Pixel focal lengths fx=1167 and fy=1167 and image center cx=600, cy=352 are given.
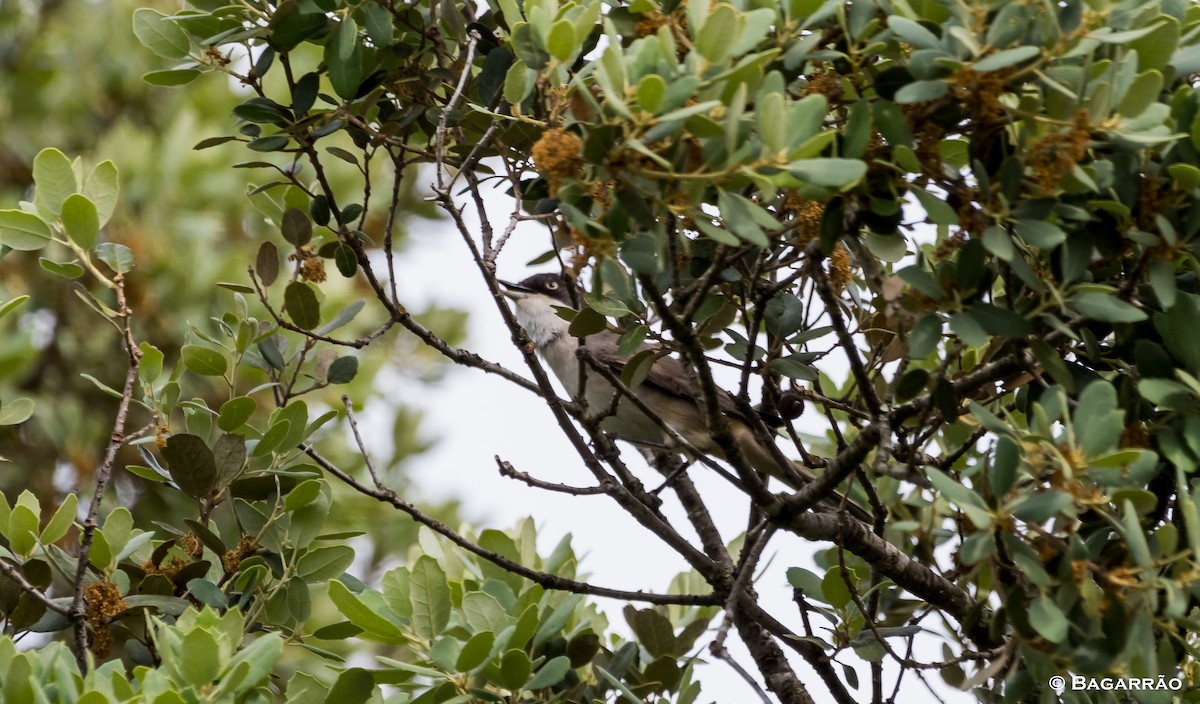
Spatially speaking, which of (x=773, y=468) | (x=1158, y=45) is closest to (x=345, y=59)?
(x=1158, y=45)

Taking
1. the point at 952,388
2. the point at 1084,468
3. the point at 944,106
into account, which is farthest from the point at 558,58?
the point at 1084,468

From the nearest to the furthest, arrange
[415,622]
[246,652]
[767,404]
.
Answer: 1. [246,652]
2. [415,622]
3. [767,404]

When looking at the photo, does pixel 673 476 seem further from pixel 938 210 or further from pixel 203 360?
pixel 938 210

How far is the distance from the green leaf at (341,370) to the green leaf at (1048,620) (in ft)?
6.86

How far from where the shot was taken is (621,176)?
A: 6.59 ft

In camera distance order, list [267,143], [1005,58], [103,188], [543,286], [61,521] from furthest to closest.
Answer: [543,286] < [267,143] < [103,188] < [61,521] < [1005,58]

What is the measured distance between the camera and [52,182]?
9.35 feet

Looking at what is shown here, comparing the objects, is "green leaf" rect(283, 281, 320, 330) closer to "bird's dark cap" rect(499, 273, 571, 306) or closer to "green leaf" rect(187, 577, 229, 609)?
"green leaf" rect(187, 577, 229, 609)

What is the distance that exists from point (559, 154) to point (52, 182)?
1.50m

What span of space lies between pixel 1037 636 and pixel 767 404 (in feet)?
4.33

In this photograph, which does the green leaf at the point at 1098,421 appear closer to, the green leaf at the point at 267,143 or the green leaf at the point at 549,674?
the green leaf at the point at 549,674

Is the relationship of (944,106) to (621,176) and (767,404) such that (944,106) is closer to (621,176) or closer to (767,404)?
(621,176)

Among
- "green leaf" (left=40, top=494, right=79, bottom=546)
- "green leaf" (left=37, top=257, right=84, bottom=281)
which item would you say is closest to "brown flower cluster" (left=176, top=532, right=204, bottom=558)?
"green leaf" (left=40, top=494, right=79, bottom=546)

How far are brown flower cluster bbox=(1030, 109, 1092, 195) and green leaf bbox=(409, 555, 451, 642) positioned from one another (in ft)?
5.08
